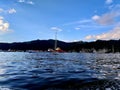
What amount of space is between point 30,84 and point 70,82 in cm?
332

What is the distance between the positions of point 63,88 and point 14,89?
11.4 feet

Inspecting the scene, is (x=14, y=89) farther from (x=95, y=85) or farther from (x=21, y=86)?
(x=95, y=85)

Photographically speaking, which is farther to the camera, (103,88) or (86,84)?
(86,84)

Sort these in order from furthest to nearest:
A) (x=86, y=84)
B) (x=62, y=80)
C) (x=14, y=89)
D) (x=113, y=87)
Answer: (x=62, y=80), (x=86, y=84), (x=113, y=87), (x=14, y=89)

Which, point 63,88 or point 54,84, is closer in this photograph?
point 63,88

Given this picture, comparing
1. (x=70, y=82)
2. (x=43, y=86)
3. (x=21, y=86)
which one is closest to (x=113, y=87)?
(x=70, y=82)

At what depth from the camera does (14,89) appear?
16.6 m

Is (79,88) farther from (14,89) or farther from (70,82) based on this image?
(14,89)

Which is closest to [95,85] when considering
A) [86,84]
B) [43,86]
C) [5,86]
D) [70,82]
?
[86,84]

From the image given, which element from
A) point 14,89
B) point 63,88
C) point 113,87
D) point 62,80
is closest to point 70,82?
point 62,80

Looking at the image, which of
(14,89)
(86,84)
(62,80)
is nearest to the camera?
(14,89)

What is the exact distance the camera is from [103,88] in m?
17.5

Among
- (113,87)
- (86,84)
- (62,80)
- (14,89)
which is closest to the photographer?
(14,89)

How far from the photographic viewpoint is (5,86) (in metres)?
17.8
